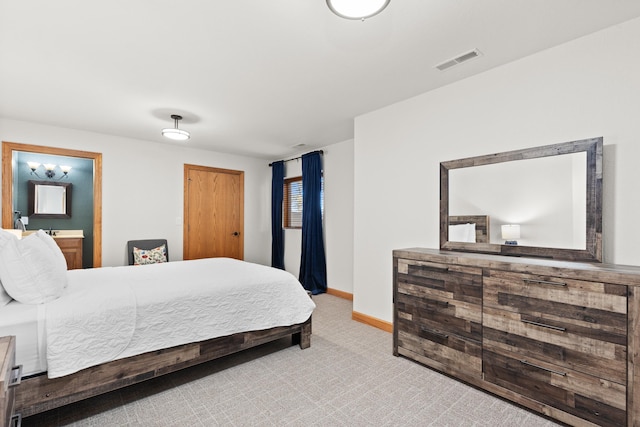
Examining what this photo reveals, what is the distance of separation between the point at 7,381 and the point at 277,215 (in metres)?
4.93

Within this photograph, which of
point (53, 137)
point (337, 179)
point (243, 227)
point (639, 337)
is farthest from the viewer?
point (243, 227)

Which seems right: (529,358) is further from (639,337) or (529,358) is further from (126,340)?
(126,340)

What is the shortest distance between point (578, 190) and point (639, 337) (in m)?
0.95

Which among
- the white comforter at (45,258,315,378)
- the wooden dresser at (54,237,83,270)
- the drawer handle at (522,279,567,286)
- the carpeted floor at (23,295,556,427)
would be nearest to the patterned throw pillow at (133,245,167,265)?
the wooden dresser at (54,237,83,270)

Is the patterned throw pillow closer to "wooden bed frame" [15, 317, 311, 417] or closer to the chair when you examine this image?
the chair

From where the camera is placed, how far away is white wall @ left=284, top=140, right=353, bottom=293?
468cm

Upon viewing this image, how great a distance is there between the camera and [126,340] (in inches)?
74.6

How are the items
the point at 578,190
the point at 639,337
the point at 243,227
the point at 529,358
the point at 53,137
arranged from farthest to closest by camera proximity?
the point at 243,227 < the point at 53,137 < the point at 578,190 < the point at 529,358 < the point at 639,337

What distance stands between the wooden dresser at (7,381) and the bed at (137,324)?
0.40 m

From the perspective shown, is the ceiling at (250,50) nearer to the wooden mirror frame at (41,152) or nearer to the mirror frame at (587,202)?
Result: the wooden mirror frame at (41,152)

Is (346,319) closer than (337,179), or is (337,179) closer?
(346,319)

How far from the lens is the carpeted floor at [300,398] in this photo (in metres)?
1.83

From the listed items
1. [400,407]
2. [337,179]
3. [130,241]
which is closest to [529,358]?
[400,407]

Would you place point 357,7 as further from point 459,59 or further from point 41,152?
point 41,152
